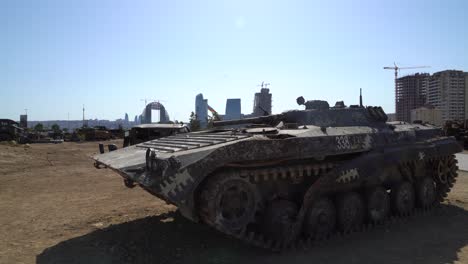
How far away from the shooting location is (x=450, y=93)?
2040 inches

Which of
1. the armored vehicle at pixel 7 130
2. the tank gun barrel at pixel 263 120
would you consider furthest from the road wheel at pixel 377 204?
the armored vehicle at pixel 7 130

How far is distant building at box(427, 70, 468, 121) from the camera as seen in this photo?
169ft

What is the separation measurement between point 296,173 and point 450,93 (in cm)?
5167

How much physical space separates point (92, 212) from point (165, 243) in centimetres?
330

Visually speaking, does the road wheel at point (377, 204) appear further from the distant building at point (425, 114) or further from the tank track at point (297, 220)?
the distant building at point (425, 114)

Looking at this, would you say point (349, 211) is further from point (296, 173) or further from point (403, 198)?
point (403, 198)

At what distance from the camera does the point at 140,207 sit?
1022 cm

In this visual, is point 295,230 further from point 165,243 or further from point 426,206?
point 426,206

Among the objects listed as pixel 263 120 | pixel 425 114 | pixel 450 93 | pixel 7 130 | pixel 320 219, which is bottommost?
pixel 320 219

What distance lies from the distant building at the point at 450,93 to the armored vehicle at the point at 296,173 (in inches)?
1859

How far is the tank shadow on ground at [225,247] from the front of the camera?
6359mm

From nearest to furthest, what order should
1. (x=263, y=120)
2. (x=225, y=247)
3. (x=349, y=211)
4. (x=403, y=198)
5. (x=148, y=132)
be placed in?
1. (x=225, y=247)
2. (x=349, y=211)
3. (x=403, y=198)
4. (x=263, y=120)
5. (x=148, y=132)

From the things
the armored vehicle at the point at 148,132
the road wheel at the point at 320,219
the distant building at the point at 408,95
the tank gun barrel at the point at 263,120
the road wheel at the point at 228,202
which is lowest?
the road wheel at the point at 320,219

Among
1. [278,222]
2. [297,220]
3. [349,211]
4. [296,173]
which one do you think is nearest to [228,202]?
[278,222]
